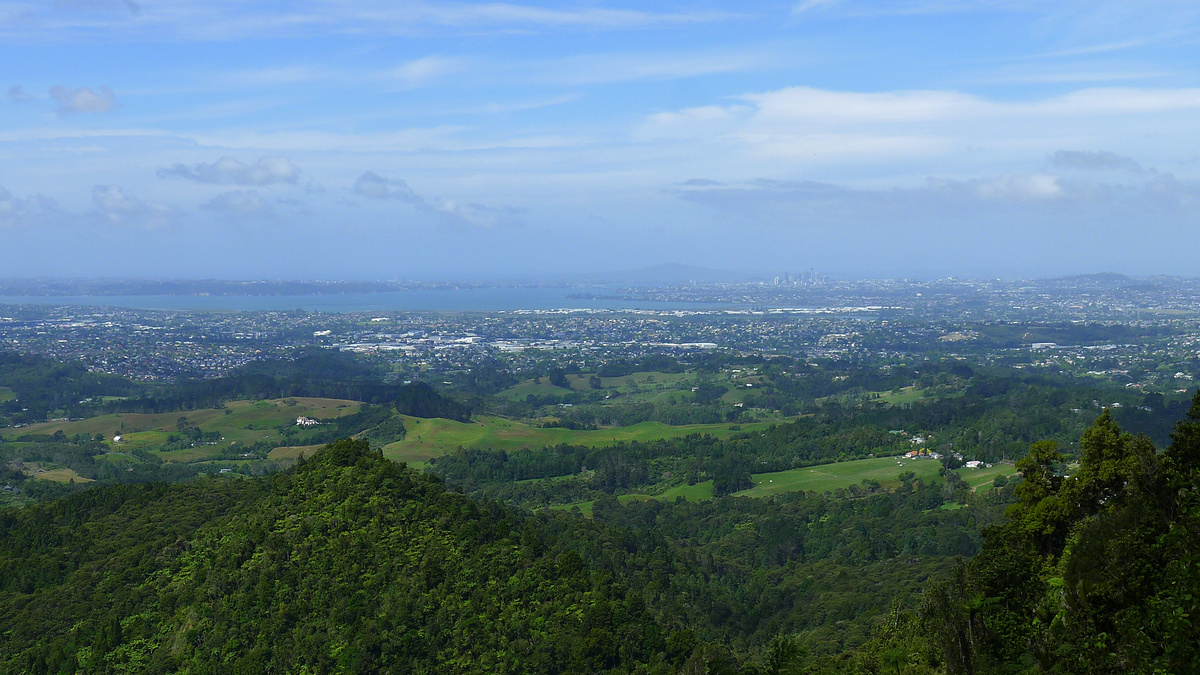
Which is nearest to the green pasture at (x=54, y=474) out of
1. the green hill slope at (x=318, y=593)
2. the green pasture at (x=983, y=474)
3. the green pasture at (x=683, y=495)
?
the green hill slope at (x=318, y=593)

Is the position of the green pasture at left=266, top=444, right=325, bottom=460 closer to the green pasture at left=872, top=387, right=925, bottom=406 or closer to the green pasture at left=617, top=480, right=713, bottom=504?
the green pasture at left=617, top=480, right=713, bottom=504

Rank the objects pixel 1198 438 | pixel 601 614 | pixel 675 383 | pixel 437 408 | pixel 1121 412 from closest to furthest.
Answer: pixel 1198 438
pixel 601 614
pixel 1121 412
pixel 437 408
pixel 675 383

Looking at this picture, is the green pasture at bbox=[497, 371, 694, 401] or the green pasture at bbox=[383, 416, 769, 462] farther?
the green pasture at bbox=[497, 371, 694, 401]

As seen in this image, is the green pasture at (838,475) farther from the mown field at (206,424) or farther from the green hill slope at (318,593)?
the mown field at (206,424)

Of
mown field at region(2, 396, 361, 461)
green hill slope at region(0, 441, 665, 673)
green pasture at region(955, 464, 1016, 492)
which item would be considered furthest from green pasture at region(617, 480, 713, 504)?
mown field at region(2, 396, 361, 461)

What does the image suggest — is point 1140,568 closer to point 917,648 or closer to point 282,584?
point 917,648

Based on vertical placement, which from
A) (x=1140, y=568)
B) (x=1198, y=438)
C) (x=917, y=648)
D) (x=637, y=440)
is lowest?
(x=637, y=440)

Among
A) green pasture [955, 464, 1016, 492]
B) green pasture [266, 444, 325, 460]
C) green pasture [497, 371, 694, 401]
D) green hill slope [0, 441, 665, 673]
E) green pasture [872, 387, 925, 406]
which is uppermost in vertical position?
green hill slope [0, 441, 665, 673]

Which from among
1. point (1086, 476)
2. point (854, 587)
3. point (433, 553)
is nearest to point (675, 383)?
point (854, 587)
